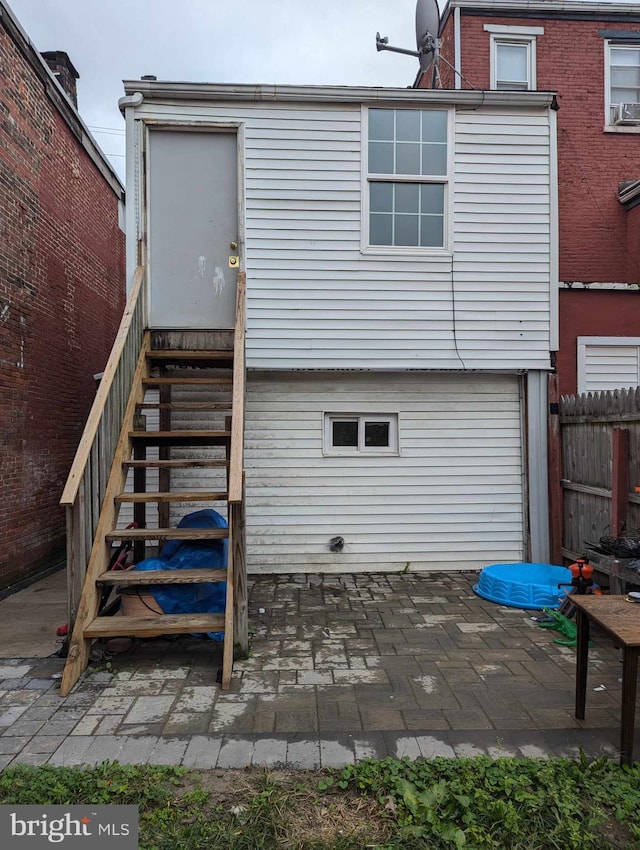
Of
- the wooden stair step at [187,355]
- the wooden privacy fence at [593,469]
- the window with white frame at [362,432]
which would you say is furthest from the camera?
the window with white frame at [362,432]

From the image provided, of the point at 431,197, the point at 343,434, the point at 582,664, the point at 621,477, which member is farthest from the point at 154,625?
the point at 431,197

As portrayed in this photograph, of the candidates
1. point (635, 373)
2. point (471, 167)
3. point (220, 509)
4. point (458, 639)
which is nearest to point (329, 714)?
point (458, 639)

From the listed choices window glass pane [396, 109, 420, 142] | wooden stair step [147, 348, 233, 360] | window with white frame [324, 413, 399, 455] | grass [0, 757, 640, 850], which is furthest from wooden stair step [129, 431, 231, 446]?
window glass pane [396, 109, 420, 142]

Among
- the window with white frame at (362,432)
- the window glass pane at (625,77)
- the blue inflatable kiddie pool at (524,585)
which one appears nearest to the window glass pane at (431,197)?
the window with white frame at (362,432)

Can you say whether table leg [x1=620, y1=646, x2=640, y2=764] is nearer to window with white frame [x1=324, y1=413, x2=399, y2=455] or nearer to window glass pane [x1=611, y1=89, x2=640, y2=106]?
window with white frame [x1=324, y1=413, x2=399, y2=455]

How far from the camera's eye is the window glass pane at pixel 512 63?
9391 mm

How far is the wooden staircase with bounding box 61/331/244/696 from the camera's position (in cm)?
371

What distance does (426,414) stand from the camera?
250 inches

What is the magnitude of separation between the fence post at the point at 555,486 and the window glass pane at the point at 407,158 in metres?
3.03

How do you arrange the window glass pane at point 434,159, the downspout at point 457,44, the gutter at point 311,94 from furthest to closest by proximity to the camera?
the downspout at point 457,44 < the window glass pane at point 434,159 < the gutter at point 311,94

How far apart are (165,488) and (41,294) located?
131 inches

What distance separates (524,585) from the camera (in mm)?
5000

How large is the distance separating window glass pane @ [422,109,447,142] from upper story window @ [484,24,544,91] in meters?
4.24

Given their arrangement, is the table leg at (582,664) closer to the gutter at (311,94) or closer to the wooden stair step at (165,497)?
the wooden stair step at (165,497)
